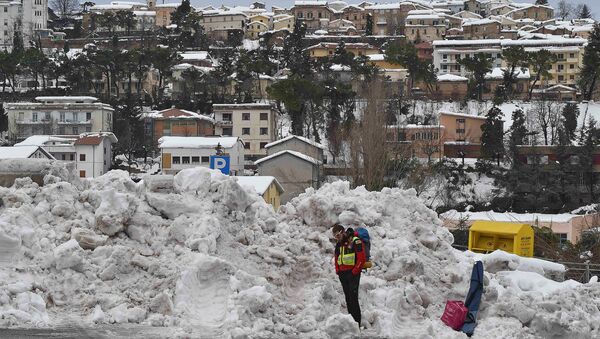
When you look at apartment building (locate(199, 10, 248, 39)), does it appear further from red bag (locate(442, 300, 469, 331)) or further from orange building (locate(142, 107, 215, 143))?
red bag (locate(442, 300, 469, 331))

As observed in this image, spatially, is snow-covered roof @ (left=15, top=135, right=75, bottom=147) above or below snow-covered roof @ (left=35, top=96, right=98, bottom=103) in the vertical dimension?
below

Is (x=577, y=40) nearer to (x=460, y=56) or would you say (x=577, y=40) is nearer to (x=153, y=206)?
(x=460, y=56)

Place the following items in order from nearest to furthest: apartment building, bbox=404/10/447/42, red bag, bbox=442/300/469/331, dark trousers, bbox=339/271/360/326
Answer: dark trousers, bbox=339/271/360/326 → red bag, bbox=442/300/469/331 → apartment building, bbox=404/10/447/42

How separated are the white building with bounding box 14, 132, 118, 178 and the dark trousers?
3558 centimetres

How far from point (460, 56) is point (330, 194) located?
217 ft

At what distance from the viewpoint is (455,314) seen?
30.6ft

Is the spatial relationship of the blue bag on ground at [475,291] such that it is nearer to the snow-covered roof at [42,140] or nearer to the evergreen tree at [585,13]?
the snow-covered roof at [42,140]

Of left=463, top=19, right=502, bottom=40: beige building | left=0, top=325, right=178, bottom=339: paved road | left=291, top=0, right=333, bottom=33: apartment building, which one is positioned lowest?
left=0, top=325, right=178, bottom=339: paved road

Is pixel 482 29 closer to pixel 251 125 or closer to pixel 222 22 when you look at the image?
pixel 222 22

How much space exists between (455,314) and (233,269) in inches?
91.5

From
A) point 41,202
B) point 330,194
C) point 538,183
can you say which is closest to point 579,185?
point 538,183

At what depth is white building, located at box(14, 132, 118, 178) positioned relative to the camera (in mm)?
43219

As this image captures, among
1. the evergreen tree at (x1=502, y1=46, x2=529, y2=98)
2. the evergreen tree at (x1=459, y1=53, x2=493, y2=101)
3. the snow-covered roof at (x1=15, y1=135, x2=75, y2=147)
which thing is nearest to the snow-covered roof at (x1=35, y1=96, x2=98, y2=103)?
the snow-covered roof at (x1=15, y1=135, x2=75, y2=147)

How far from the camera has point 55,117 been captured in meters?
51.7
